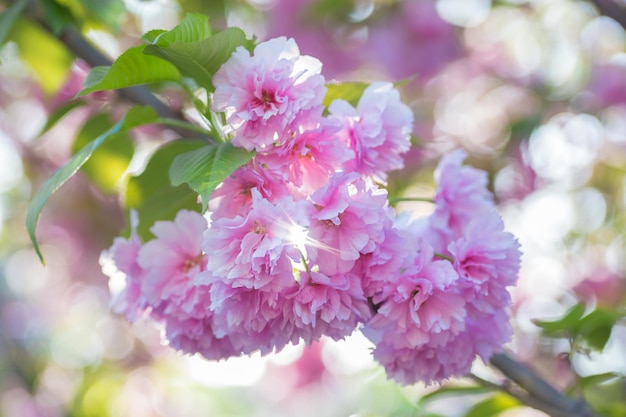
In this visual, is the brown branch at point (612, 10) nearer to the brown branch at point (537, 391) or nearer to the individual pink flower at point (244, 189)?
the brown branch at point (537, 391)

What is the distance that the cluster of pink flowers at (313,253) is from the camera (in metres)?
0.61

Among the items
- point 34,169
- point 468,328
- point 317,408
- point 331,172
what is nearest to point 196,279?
point 331,172

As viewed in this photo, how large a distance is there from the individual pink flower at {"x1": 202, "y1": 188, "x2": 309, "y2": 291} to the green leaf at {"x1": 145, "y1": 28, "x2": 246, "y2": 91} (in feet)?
0.46

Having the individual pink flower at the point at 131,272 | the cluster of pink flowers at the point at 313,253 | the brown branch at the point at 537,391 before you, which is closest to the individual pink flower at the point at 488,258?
the cluster of pink flowers at the point at 313,253

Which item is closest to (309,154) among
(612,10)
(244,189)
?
(244,189)

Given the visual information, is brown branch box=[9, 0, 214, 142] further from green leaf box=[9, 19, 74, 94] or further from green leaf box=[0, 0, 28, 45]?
green leaf box=[9, 19, 74, 94]

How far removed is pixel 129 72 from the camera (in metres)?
0.69

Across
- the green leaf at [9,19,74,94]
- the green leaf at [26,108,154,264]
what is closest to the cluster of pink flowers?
the green leaf at [26,108,154,264]

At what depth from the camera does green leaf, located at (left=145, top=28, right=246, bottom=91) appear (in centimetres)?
63

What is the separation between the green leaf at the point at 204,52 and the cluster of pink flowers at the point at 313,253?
0.01m

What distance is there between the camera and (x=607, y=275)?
6.91 ft

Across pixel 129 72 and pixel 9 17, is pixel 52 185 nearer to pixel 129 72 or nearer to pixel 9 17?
pixel 129 72

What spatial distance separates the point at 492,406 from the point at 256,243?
0.59 metres

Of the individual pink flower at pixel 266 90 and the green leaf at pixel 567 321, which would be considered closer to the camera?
the individual pink flower at pixel 266 90
